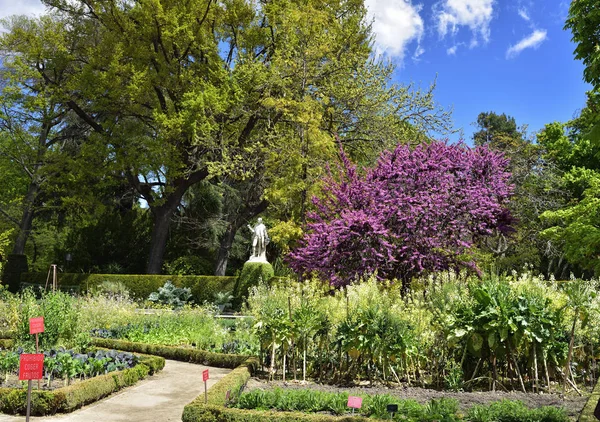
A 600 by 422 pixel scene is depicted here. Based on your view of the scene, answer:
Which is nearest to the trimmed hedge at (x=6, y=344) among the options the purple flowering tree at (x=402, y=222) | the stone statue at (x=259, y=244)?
the purple flowering tree at (x=402, y=222)

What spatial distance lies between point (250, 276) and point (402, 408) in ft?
41.4

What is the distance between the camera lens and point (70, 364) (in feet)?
23.1

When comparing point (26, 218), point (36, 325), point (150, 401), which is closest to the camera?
point (36, 325)

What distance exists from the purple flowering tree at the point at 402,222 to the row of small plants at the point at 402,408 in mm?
4978

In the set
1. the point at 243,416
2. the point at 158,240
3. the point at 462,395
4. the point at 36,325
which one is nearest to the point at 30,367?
the point at 36,325

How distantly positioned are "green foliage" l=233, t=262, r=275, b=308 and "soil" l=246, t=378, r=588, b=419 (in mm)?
10099

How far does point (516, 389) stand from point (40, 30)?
2419 centimetres

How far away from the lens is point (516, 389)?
6.91m

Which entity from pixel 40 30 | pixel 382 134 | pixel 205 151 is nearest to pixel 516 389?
pixel 382 134

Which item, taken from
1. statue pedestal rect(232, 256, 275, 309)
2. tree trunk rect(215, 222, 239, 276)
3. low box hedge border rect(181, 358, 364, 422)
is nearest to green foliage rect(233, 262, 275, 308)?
statue pedestal rect(232, 256, 275, 309)

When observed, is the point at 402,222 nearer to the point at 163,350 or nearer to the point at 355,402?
the point at 163,350

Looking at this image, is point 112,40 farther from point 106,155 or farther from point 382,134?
point 382,134

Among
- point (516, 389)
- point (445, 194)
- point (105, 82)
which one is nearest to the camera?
point (516, 389)

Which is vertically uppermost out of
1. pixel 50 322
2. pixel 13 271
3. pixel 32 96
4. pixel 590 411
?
pixel 32 96
